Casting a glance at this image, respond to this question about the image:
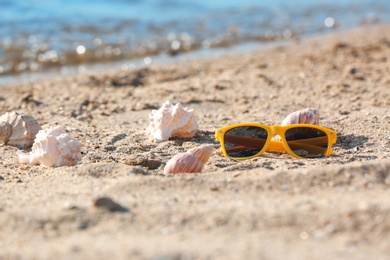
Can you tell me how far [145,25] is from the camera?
10.5 meters

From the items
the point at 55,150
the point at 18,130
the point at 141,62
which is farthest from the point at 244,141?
the point at 141,62

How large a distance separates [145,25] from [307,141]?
699cm

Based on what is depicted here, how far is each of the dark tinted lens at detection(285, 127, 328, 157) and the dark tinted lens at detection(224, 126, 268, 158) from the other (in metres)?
0.16

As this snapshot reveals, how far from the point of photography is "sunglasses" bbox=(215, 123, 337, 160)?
3.88 meters

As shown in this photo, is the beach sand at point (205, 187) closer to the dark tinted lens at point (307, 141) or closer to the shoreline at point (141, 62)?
the dark tinted lens at point (307, 141)

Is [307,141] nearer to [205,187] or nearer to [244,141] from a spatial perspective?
[244,141]

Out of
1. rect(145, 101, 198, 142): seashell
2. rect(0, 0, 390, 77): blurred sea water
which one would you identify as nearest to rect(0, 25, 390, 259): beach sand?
rect(145, 101, 198, 142): seashell

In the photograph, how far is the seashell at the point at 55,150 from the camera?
3756 mm

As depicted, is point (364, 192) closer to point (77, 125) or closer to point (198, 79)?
point (77, 125)

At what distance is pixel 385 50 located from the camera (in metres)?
7.62

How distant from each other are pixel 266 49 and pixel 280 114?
367 centimetres

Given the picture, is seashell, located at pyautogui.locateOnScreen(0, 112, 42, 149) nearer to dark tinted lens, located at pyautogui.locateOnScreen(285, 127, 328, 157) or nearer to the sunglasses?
the sunglasses

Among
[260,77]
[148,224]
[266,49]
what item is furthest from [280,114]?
[266,49]

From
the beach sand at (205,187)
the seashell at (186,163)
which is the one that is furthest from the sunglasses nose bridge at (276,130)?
the seashell at (186,163)
